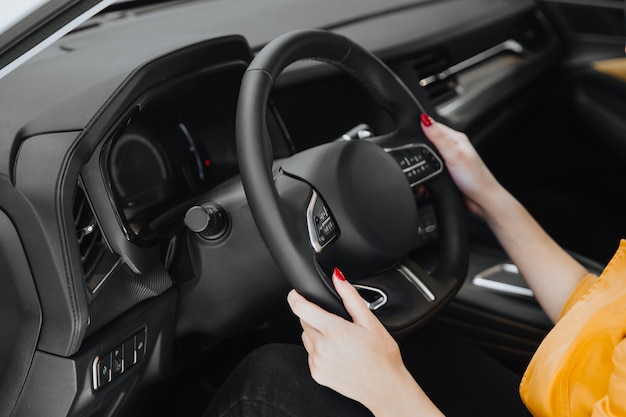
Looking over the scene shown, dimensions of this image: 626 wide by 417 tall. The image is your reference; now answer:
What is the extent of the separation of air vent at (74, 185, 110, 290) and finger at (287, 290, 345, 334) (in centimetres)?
30

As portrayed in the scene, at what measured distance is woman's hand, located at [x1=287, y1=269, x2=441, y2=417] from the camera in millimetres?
894

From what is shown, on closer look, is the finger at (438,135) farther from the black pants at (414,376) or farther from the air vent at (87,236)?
the air vent at (87,236)

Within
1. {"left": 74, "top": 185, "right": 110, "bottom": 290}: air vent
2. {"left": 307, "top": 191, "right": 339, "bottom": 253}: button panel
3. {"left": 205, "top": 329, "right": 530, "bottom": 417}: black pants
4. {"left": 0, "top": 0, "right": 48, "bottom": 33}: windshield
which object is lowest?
{"left": 205, "top": 329, "right": 530, "bottom": 417}: black pants

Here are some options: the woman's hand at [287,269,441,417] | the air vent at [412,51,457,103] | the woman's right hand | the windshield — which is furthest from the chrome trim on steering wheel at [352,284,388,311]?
the air vent at [412,51,457,103]

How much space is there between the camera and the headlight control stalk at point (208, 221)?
3.35 ft

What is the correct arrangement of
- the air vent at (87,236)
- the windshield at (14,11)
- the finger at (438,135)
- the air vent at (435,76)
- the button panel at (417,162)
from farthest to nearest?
the air vent at (435,76) → the finger at (438,135) → the button panel at (417,162) → the air vent at (87,236) → the windshield at (14,11)

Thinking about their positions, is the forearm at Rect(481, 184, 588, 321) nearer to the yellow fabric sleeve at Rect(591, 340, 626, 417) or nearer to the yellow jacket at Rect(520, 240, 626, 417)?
the yellow jacket at Rect(520, 240, 626, 417)

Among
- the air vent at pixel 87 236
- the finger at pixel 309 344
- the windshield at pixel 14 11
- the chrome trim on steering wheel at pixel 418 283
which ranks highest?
the windshield at pixel 14 11

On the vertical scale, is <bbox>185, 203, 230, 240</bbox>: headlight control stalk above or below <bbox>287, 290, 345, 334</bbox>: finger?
above

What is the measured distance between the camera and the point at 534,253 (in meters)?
1.29

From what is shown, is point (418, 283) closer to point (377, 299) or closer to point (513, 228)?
→ point (377, 299)

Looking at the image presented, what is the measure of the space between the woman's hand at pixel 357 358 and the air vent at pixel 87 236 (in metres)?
0.30

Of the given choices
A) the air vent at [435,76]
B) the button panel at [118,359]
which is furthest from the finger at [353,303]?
the air vent at [435,76]

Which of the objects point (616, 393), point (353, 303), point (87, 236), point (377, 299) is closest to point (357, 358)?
point (353, 303)
